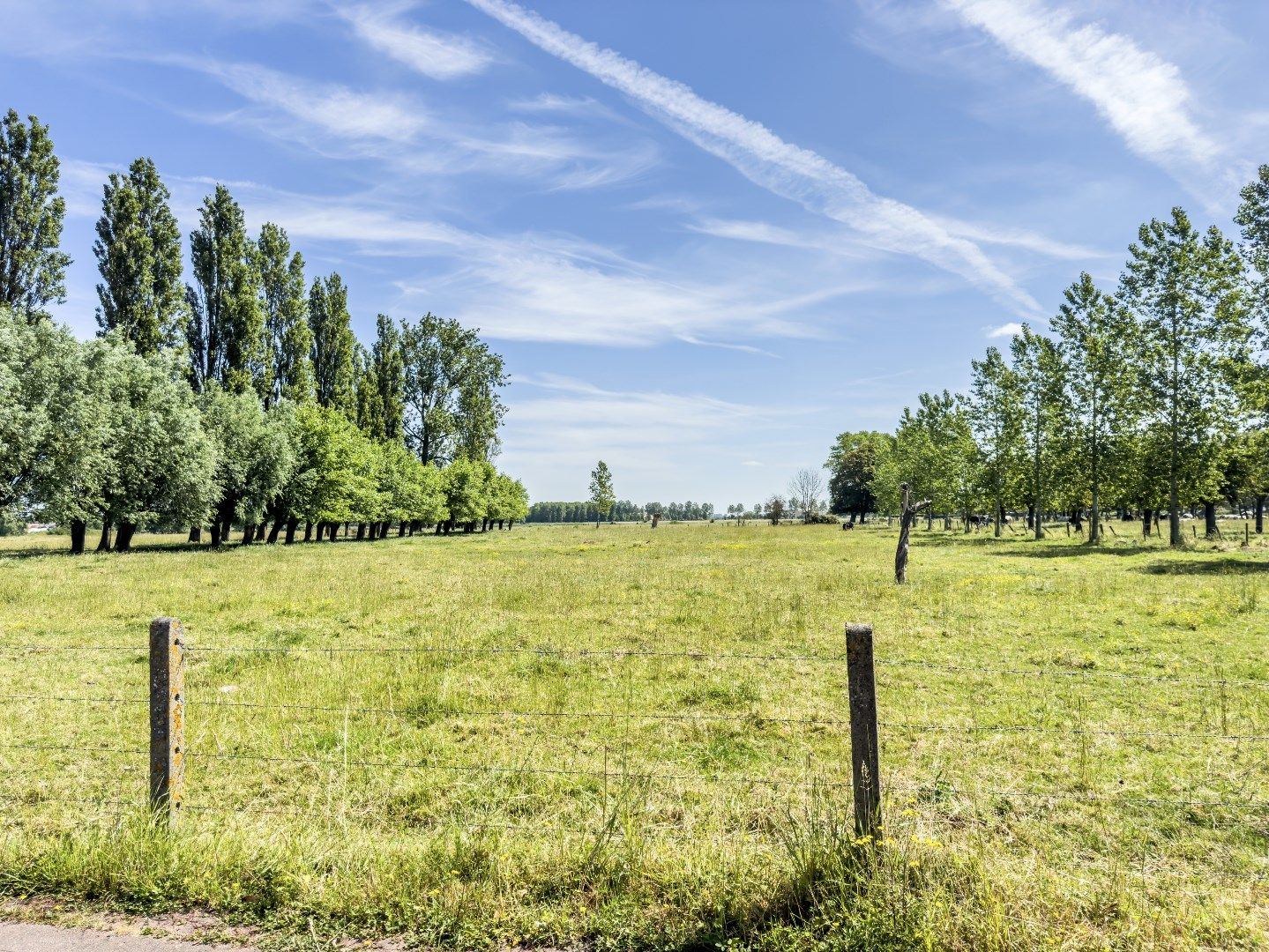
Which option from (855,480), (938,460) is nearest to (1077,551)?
(938,460)

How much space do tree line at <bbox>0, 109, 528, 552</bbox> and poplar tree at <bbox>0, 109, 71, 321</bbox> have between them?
7 cm

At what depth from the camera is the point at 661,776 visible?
7789 mm

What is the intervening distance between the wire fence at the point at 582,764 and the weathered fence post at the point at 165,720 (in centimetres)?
1

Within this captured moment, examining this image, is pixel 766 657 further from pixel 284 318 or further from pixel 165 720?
pixel 284 318

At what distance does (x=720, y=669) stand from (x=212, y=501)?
4374 cm

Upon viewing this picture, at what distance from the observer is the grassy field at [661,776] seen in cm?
475

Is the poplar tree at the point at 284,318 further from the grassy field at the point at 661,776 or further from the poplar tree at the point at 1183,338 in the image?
the poplar tree at the point at 1183,338

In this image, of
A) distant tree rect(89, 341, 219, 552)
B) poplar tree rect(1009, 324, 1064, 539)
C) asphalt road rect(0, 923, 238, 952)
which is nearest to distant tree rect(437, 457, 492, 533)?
distant tree rect(89, 341, 219, 552)

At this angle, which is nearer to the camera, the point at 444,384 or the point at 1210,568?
the point at 1210,568

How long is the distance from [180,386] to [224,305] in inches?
333

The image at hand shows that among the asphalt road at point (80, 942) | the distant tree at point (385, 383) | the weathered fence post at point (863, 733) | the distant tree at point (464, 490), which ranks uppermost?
the distant tree at point (385, 383)

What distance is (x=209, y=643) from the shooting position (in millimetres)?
15469

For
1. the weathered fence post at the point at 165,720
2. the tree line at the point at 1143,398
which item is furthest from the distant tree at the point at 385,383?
the weathered fence post at the point at 165,720

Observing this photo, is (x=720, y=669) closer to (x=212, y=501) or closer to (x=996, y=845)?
(x=996, y=845)
